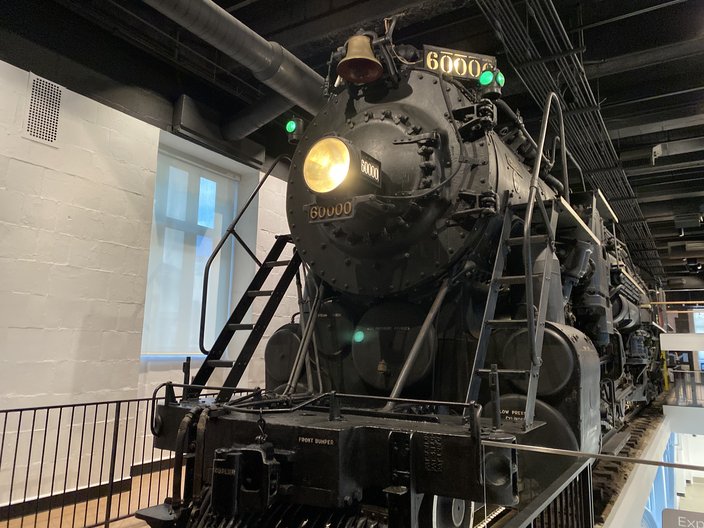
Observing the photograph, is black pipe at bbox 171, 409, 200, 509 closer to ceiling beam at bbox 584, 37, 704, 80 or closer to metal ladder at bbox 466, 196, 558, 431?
metal ladder at bbox 466, 196, 558, 431

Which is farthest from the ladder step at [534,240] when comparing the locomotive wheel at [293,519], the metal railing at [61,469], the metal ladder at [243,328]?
the metal railing at [61,469]

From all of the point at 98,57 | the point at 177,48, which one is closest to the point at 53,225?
the point at 98,57

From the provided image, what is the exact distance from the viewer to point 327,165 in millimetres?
2760

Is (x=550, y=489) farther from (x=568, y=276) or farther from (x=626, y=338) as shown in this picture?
(x=626, y=338)

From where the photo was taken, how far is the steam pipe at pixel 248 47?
174 inches

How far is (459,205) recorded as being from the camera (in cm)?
306

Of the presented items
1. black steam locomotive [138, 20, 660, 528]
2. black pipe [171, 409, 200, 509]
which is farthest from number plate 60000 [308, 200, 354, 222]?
black pipe [171, 409, 200, 509]

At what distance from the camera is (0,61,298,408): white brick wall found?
481cm

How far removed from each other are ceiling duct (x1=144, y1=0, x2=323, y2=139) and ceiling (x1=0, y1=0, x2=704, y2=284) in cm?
40

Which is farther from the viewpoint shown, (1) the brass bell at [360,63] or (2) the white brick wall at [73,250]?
(2) the white brick wall at [73,250]

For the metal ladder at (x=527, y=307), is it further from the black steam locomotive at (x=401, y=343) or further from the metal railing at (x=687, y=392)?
the metal railing at (x=687, y=392)

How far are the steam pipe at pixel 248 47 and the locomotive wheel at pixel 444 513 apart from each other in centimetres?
407

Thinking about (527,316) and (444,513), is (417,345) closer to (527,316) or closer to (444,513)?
(527,316)

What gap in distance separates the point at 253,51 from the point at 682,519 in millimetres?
4808
